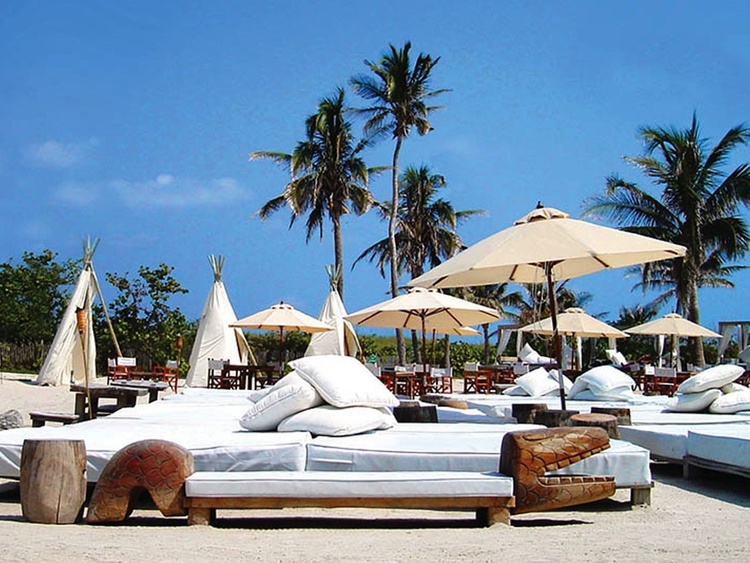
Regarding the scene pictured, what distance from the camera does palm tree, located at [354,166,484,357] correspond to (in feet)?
96.8

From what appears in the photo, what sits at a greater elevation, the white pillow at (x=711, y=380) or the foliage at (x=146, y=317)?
the foliage at (x=146, y=317)

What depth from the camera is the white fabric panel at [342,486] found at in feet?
13.2

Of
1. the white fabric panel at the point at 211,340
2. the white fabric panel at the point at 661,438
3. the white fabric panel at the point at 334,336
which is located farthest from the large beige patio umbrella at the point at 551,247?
the white fabric panel at the point at 334,336

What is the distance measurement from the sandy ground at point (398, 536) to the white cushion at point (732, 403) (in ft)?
9.51

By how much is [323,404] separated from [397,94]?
21190mm

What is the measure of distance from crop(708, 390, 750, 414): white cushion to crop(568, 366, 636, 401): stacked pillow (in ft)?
5.37

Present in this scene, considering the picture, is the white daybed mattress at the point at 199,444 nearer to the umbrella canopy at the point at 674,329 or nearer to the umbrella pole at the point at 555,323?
the umbrella pole at the point at 555,323

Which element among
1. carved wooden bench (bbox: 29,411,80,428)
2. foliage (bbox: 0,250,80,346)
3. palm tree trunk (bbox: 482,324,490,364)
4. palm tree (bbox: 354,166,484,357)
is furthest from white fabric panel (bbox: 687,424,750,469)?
palm tree trunk (bbox: 482,324,490,364)

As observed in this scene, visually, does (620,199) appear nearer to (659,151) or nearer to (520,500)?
(659,151)

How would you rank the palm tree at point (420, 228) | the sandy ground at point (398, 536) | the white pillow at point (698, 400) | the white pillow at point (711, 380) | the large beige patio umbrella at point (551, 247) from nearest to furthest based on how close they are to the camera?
the sandy ground at point (398, 536) < the large beige patio umbrella at point (551, 247) < the white pillow at point (711, 380) < the white pillow at point (698, 400) < the palm tree at point (420, 228)

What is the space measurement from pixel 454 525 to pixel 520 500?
40 centimetres

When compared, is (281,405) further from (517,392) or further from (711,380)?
(517,392)

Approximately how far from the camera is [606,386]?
9.73 metres

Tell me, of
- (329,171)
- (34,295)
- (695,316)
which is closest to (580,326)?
(695,316)
